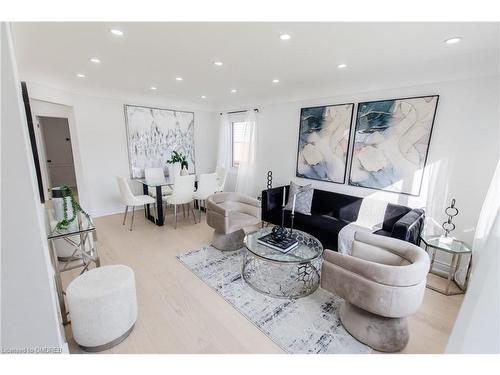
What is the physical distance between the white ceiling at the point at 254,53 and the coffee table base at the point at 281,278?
2.06m

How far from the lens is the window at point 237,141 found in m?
5.06

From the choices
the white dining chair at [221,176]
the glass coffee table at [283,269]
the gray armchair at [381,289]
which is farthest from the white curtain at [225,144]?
the gray armchair at [381,289]

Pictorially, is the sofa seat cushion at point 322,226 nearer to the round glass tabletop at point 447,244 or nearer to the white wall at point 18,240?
the round glass tabletop at point 447,244

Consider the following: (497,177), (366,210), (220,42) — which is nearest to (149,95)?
(220,42)

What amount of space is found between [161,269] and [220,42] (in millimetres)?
2520

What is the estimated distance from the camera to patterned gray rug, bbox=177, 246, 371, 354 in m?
1.66

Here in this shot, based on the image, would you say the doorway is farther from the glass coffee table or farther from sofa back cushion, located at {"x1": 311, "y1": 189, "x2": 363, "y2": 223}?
sofa back cushion, located at {"x1": 311, "y1": 189, "x2": 363, "y2": 223}

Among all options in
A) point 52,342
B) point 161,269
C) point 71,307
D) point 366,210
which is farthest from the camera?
point 366,210

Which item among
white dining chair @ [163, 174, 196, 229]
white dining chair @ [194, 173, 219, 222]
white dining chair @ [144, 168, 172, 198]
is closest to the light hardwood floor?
white dining chair @ [163, 174, 196, 229]

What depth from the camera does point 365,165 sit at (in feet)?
10.3

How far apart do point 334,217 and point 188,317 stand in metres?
2.43

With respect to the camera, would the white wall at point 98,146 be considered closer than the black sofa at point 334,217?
No
